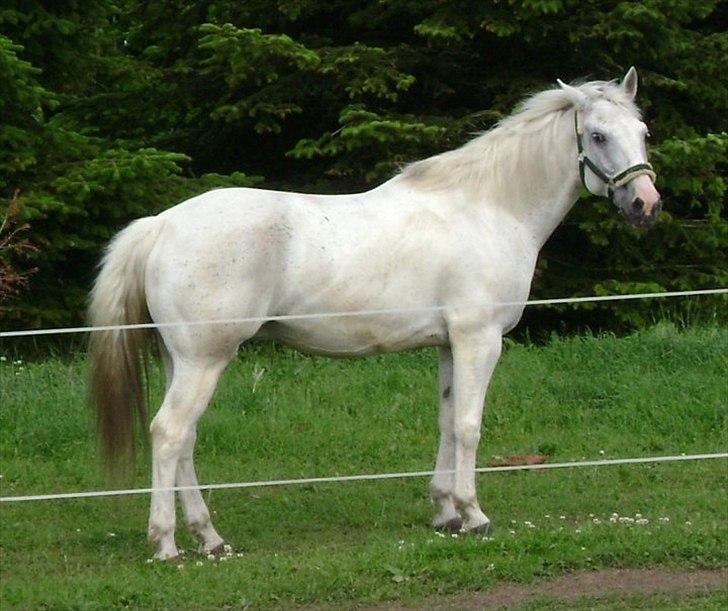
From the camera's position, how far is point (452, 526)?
6660 mm

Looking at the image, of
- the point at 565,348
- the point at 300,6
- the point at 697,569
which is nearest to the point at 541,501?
the point at 697,569

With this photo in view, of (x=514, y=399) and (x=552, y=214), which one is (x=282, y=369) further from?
(x=552, y=214)

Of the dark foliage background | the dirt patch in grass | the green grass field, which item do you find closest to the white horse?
the green grass field

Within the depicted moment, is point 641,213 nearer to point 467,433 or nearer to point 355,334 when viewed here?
point 467,433

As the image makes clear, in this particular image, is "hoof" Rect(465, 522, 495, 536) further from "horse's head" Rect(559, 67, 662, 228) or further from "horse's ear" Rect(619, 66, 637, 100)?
"horse's ear" Rect(619, 66, 637, 100)

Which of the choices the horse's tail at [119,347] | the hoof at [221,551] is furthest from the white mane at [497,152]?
the hoof at [221,551]

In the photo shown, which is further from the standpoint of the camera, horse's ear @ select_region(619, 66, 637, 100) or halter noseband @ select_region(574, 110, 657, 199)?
A: horse's ear @ select_region(619, 66, 637, 100)

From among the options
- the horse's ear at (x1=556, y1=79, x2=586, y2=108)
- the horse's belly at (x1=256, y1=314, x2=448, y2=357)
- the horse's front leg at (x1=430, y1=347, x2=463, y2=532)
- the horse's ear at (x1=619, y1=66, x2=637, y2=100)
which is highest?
the horse's ear at (x1=619, y1=66, x2=637, y2=100)

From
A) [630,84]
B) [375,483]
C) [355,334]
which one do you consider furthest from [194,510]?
[630,84]

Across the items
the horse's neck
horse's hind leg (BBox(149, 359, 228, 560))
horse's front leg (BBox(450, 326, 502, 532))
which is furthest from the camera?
the horse's neck

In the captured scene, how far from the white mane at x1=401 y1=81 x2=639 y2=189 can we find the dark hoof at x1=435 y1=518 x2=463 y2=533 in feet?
5.47

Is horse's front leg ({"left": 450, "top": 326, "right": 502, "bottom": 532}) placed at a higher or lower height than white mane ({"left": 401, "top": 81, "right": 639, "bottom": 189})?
lower

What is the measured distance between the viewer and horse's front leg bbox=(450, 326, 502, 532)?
21.0 feet

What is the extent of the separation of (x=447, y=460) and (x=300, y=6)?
528 cm
